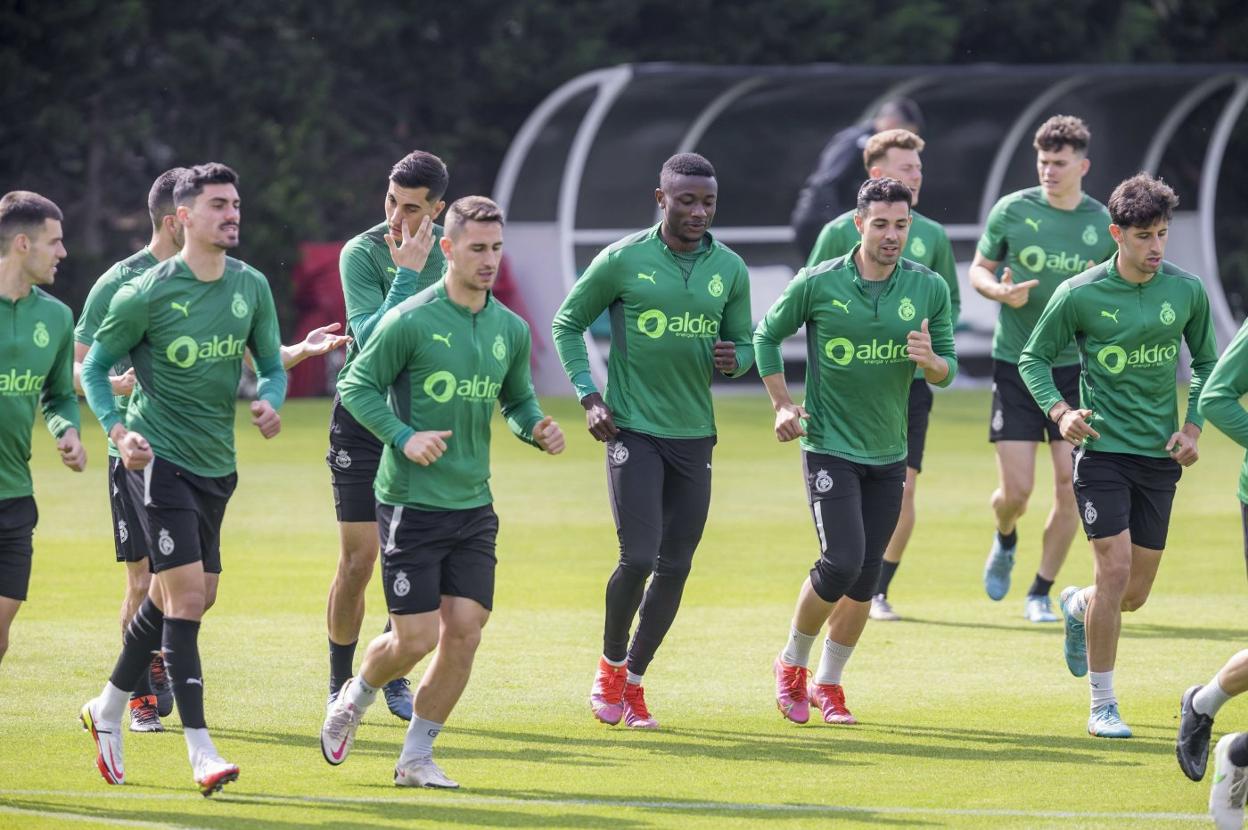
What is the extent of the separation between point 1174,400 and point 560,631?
3.86m

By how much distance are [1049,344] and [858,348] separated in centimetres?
79

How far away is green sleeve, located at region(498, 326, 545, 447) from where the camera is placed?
7.82m

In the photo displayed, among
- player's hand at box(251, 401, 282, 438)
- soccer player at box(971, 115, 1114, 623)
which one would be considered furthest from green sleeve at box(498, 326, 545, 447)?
soccer player at box(971, 115, 1114, 623)

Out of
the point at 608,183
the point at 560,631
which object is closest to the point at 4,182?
the point at 608,183

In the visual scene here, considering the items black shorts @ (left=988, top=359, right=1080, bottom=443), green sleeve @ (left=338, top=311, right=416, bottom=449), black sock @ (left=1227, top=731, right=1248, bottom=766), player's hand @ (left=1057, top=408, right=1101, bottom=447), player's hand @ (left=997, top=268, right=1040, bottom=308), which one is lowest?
black shorts @ (left=988, top=359, right=1080, bottom=443)

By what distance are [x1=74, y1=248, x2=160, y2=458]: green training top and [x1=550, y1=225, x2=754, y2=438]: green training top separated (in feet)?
5.67

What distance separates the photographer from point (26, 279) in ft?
25.4

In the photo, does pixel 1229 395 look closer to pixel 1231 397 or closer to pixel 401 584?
pixel 1231 397

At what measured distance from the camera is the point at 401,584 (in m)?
7.50

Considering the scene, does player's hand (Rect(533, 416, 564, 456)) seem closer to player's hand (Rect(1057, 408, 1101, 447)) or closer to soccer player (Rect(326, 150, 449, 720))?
soccer player (Rect(326, 150, 449, 720))

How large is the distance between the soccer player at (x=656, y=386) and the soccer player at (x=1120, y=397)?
137 cm

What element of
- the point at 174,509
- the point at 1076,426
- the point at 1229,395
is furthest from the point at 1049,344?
the point at 174,509

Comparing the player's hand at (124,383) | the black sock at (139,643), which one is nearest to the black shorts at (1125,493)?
the black sock at (139,643)

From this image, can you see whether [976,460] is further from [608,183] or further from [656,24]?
[656,24]
